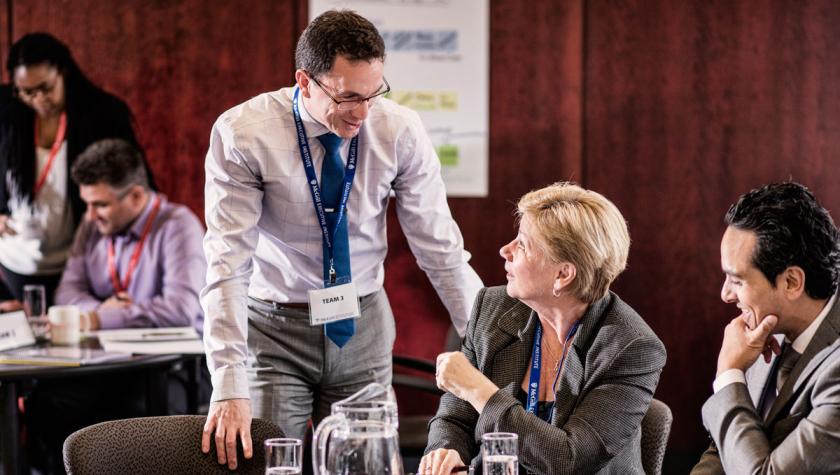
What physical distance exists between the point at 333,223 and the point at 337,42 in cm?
51

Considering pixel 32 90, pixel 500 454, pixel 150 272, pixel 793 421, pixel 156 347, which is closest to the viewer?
pixel 500 454

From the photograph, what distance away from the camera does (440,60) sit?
4.87 m

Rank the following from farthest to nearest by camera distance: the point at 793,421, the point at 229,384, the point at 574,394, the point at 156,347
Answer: the point at 156,347
the point at 229,384
the point at 574,394
the point at 793,421

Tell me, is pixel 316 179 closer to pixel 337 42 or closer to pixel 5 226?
pixel 337 42

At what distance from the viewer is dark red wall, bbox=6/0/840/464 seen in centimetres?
486

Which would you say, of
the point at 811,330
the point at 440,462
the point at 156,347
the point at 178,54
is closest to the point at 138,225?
the point at 178,54

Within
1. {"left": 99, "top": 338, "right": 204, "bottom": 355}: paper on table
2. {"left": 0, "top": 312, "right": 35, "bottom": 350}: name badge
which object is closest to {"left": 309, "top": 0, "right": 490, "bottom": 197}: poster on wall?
{"left": 99, "top": 338, "right": 204, "bottom": 355}: paper on table

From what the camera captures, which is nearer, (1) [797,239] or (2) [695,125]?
(1) [797,239]

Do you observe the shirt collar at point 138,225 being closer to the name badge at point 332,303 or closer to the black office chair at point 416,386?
the black office chair at point 416,386

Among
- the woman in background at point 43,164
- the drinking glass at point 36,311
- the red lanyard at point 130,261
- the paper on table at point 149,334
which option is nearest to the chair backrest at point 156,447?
the paper on table at point 149,334

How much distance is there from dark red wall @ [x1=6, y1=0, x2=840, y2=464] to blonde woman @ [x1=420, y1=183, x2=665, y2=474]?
2567 mm

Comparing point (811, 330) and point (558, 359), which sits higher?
point (811, 330)

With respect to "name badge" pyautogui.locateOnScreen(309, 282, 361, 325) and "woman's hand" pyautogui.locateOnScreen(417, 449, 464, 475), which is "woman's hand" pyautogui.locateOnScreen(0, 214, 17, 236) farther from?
"woman's hand" pyautogui.locateOnScreen(417, 449, 464, 475)

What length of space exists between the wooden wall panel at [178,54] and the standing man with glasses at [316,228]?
2207 millimetres
